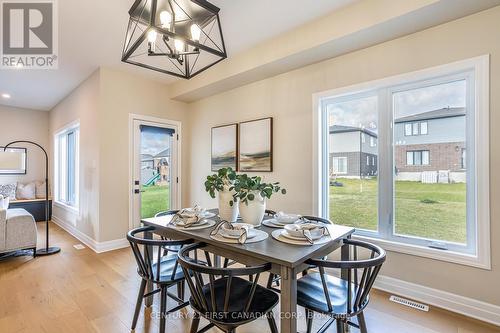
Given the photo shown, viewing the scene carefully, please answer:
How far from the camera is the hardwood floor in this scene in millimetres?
1959

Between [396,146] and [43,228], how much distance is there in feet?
20.7

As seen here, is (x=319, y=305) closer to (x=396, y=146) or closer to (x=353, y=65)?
(x=396, y=146)

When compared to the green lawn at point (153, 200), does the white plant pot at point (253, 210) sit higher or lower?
higher

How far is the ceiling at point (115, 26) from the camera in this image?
2.35m

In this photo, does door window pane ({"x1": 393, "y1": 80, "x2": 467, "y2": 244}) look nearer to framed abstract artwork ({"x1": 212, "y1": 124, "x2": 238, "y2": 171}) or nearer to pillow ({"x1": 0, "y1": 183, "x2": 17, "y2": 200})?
framed abstract artwork ({"x1": 212, "y1": 124, "x2": 238, "y2": 171})

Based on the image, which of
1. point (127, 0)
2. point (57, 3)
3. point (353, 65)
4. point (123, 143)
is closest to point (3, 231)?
point (123, 143)

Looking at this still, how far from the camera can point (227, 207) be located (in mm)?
2010

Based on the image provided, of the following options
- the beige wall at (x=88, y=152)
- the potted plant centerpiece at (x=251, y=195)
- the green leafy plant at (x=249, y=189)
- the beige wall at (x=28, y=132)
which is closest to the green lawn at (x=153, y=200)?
the beige wall at (x=88, y=152)

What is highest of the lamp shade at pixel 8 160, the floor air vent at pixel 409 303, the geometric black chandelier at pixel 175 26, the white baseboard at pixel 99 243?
the geometric black chandelier at pixel 175 26

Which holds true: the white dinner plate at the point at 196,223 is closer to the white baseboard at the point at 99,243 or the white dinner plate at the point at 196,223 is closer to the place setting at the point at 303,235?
the place setting at the point at 303,235

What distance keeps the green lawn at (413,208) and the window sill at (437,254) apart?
0.45ft

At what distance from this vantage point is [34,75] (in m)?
4.05

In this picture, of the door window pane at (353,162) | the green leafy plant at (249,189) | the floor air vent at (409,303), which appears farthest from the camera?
the door window pane at (353,162)

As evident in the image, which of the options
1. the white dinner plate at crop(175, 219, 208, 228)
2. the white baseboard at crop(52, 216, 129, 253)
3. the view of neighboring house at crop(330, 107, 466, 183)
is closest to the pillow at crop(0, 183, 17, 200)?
the white baseboard at crop(52, 216, 129, 253)
